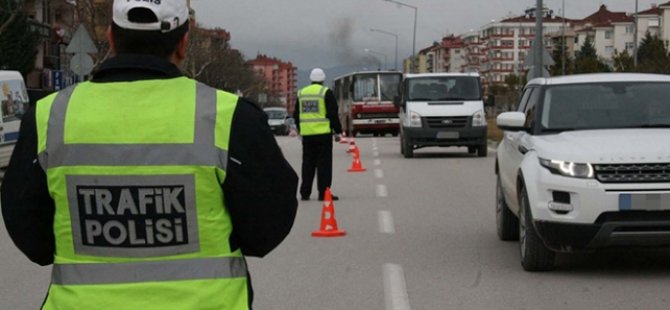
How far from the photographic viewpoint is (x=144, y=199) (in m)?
3.06

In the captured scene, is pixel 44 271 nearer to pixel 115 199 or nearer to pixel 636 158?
pixel 636 158

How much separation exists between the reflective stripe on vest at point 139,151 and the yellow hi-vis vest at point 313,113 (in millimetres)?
13376

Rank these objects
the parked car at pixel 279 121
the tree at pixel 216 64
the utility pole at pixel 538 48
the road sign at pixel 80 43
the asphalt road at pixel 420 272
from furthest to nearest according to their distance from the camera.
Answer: the tree at pixel 216 64
the parked car at pixel 279 121
the utility pole at pixel 538 48
the road sign at pixel 80 43
the asphalt road at pixel 420 272

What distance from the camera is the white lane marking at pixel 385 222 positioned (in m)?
13.3

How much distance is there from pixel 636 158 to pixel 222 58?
98.4 m

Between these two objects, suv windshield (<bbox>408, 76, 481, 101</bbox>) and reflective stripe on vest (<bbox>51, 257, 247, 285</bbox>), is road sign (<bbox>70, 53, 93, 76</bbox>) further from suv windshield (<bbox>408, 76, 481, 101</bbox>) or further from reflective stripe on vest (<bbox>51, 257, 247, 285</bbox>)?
reflective stripe on vest (<bbox>51, 257, 247, 285</bbox>)

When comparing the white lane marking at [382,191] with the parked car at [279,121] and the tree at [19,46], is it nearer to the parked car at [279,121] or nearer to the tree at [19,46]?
the parked car at [279,121]

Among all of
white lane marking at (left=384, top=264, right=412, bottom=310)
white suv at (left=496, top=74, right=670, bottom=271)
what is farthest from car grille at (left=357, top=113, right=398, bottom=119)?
white lane marking at (left=384, top=264, right=412, bottom=310)

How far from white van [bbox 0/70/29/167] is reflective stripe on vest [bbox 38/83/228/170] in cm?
2058

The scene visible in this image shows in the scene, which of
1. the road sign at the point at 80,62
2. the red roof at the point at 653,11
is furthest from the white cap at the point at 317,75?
the red roof at the point at 653,11

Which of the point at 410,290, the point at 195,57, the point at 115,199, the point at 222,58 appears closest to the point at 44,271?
the point at 410,290

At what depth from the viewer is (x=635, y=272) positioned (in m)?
9.96

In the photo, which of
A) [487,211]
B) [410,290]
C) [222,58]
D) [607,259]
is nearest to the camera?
[410,290]

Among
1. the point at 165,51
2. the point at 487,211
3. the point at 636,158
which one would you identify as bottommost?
the point at 487,211
